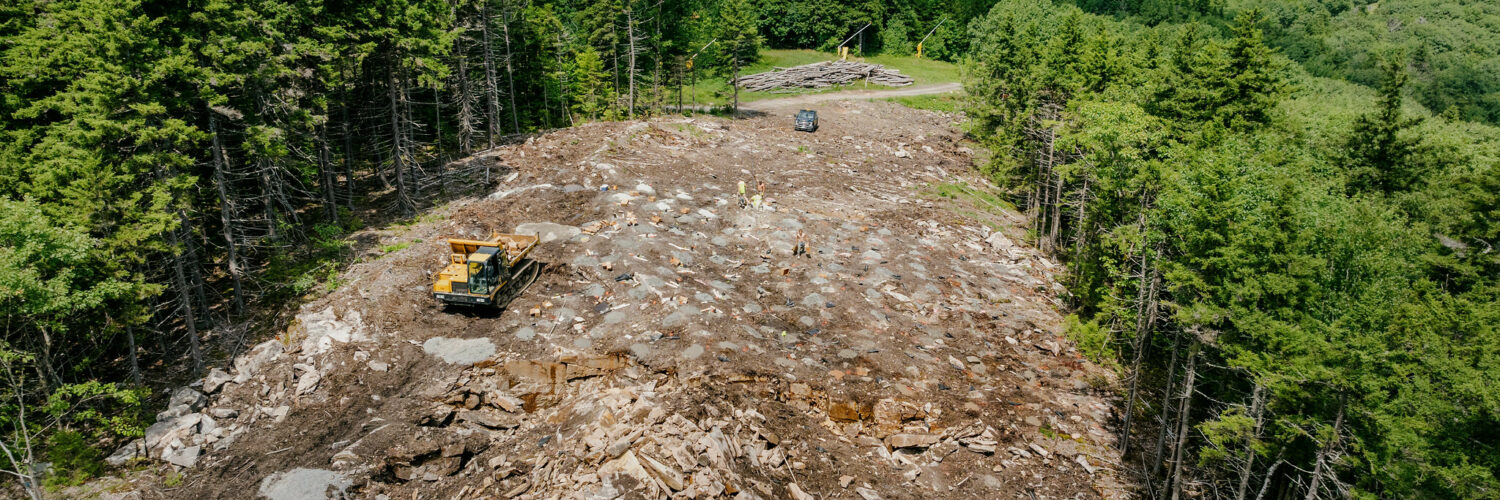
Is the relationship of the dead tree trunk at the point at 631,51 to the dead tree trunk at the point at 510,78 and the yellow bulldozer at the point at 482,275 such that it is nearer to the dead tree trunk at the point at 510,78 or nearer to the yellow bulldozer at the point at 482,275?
the dead tree trunk at the point at 510,78

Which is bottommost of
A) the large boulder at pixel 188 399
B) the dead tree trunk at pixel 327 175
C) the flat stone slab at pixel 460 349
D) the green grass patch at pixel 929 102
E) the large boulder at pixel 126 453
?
the large boulder at pixel 126 453

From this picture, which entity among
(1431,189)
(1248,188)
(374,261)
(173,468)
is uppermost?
(1248,188)

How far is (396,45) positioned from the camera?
25.2 m

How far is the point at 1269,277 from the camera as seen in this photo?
1202 centimetres

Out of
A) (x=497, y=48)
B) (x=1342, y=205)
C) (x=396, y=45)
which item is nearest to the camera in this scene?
(x=1342, y=205)

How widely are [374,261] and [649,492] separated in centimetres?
1484

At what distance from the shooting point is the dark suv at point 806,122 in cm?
4353

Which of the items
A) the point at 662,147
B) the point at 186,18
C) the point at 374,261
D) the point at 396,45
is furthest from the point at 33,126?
the point at 662,147

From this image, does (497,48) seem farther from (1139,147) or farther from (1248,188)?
(1248,188)

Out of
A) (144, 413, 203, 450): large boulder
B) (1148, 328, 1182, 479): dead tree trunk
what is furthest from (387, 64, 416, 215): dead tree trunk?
(1148, 328, 1182, 479): dead tree trunk

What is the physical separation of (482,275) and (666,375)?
6039 millimetres

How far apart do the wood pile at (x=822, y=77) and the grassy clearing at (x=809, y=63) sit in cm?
122

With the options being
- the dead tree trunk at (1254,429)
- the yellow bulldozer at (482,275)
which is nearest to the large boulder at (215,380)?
the yellow bulldozer at (482,275)

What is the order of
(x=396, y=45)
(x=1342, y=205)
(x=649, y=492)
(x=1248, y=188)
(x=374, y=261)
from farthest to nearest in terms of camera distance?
(x=396, y=45)
(x=374, y=261)
(x=1342, y=205)
(x=1248, y=188)
(x=649, y=492)
